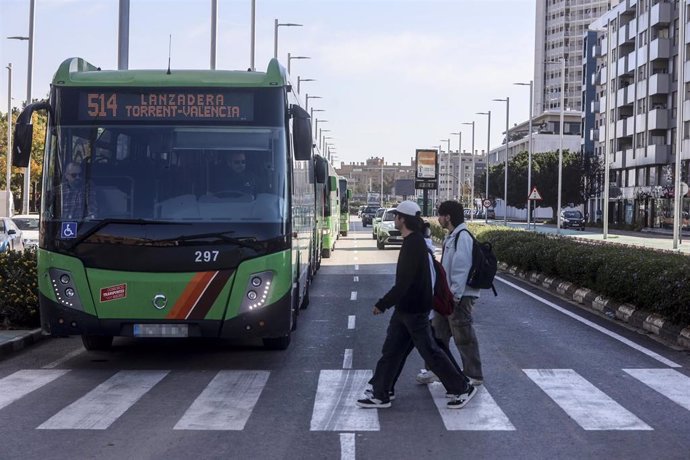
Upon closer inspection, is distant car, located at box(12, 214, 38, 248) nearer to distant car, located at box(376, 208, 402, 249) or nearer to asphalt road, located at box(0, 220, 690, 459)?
distant car, located at box(376, 208, 402, 249)

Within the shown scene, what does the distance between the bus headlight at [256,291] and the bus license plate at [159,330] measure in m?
0.66

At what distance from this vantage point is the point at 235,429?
786 centimetres

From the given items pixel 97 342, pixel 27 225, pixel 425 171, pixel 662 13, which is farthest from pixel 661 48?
pixel 97 342

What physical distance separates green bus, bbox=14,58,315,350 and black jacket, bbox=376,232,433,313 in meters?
2.31

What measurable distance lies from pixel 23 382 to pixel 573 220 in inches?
2955

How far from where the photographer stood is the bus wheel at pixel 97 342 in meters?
12.2

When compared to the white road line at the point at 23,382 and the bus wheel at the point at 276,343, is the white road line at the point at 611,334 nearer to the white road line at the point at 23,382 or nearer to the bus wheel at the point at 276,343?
the bus wheel at the point at 276,343

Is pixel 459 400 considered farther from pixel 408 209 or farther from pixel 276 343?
pixel 276 343

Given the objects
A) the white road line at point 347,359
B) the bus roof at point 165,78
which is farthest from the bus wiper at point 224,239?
the white road line at point 347,359

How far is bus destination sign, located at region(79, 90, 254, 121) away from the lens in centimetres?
1072

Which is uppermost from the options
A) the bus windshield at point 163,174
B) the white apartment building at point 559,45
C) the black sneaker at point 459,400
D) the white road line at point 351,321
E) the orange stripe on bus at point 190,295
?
the white apartment building at point 559,45

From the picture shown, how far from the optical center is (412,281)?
853 centimetres

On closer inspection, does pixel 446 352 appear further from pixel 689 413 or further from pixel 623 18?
pixel 623 18

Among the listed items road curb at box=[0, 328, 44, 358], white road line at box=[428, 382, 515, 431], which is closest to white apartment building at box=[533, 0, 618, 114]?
road curb at box=[0, 328, 44, 358]
